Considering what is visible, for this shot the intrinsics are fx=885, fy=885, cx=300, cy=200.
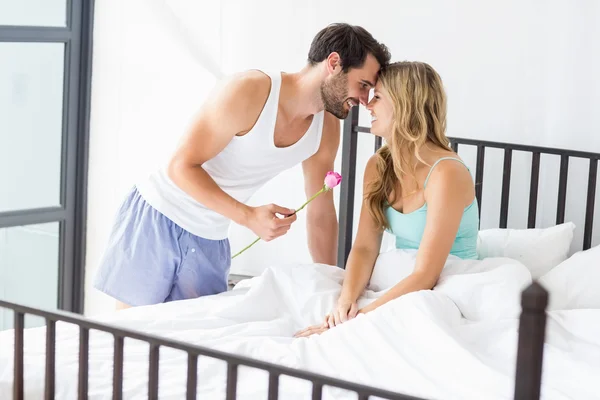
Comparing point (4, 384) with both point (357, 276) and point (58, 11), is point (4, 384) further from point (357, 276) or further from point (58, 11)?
point (58, 11)

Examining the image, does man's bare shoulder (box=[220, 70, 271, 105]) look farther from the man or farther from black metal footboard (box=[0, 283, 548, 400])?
black metal footboard (box=[0, 283, 548, 400])

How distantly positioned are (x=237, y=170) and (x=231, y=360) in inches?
49.6

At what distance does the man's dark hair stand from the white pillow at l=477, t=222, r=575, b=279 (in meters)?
0.60

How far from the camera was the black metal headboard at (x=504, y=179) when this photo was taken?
8.80ft

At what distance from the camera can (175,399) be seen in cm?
153

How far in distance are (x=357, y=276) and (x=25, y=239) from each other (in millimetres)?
2227

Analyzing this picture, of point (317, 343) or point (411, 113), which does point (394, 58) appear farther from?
point (317, 343)

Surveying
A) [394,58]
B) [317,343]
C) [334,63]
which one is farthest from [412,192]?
[394,58]

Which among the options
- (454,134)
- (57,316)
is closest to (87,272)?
(454,134)

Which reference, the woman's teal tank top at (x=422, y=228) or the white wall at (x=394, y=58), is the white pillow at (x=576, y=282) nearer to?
the woman's teal tank top at (x=422, y=228)

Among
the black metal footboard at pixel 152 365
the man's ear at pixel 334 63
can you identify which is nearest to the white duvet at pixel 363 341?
the black metal footboard at pixel 152 365

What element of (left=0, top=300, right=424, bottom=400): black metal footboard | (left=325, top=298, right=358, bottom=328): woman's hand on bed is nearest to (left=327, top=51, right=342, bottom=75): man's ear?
(left=325, top=298, right=358, bottom=328): woman's hand on bed

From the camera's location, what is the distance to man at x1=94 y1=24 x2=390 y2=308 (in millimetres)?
2217

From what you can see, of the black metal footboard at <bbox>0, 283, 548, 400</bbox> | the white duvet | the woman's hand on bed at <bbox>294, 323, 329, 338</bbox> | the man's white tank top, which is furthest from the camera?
the man's white tank top
